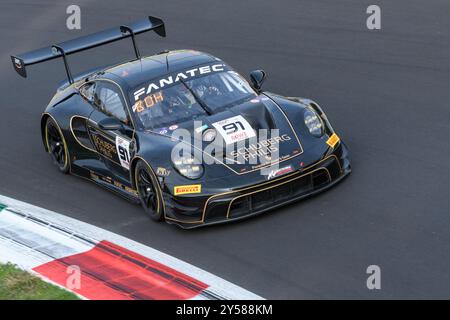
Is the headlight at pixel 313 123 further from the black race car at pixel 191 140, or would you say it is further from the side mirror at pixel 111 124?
the side mirror at pixel 111 124

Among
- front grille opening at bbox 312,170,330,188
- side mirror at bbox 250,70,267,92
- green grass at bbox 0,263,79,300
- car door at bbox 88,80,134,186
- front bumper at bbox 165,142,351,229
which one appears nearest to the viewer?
green grass at bbox 0,263,79,300

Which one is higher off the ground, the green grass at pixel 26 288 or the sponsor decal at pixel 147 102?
the sponsor decal at pixel 147 102

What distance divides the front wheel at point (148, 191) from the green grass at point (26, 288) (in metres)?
1.58

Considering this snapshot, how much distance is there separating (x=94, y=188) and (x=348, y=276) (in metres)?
3.77

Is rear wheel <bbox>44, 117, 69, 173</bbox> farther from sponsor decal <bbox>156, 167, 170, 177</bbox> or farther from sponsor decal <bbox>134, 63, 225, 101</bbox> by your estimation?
sponsor decal <bbox>156, 167, 170, 177</bbox>

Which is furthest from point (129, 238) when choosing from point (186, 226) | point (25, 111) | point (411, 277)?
point (25, 111)

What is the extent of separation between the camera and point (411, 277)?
739 cm

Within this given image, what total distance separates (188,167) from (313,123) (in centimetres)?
145

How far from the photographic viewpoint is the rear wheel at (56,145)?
10.9 m

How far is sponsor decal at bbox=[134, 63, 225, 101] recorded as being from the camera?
988 centimetres

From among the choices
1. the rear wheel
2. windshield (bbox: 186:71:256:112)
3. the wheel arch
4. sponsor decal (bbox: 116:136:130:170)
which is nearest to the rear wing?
the wheel arch

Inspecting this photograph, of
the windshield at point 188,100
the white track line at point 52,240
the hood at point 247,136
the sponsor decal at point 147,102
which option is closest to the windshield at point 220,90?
the windshield at point 188,100

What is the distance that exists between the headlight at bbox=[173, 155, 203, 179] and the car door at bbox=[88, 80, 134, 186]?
0.78 meters
